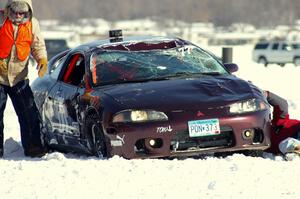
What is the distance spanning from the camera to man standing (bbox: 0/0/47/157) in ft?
29.5

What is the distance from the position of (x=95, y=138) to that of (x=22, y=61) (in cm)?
152

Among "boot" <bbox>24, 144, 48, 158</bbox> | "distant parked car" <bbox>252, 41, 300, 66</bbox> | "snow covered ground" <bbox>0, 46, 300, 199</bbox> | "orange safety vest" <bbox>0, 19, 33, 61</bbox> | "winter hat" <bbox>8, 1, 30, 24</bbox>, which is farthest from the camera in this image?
"distant parked car" <bbox>252, 41, 300, 66</bbox>

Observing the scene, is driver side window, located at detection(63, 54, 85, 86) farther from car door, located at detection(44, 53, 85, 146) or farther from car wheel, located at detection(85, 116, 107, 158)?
car wheel, located at detection(85, 116, 107, 158)

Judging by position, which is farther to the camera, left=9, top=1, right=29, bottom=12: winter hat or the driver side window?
the driver side window

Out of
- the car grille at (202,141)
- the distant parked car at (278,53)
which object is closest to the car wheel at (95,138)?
the car grille at (202,141)

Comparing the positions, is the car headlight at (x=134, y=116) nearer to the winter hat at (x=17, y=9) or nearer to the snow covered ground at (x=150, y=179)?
the snow covered ground at (x=150, y=179)

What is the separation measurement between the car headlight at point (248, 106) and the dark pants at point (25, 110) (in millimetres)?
2466

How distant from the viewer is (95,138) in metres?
8.11

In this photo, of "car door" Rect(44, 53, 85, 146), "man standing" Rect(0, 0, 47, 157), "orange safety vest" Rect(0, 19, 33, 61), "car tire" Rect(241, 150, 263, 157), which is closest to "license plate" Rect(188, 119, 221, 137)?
"car tire" Rect(241, 150, 263, 157)

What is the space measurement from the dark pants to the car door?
17 cm

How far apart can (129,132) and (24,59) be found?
2037 mm

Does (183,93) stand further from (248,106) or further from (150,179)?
(150,179)

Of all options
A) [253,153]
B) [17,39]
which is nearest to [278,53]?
[17,39]

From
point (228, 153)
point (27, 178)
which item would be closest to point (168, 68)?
point (228, 153)
